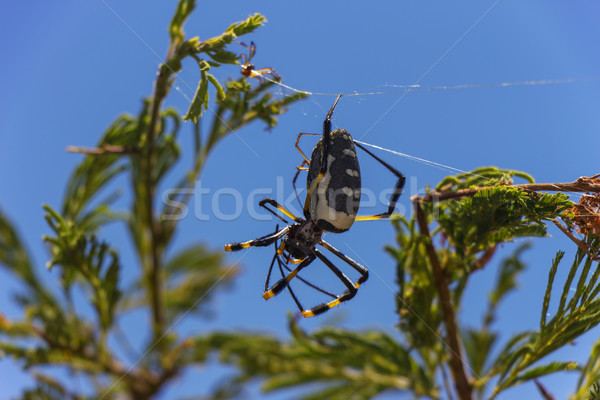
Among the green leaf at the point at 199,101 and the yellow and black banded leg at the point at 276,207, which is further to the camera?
the yellow and black banded leg at the point at 276,207

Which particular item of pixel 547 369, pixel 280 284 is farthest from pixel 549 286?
pixel 280 284

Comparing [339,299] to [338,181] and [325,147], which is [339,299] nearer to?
[338,181]

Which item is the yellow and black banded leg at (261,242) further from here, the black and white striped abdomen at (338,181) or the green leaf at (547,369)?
the green leaf at (547,369)

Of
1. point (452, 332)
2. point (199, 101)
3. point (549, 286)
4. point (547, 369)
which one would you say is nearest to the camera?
point (549, 286)

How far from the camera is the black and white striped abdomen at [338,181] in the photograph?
2.68 meters

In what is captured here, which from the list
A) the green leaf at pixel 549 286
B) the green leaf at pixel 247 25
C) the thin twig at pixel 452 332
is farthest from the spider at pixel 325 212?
the green leaf at pixel 549 286

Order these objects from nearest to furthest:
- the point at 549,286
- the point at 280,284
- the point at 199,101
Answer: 1. the point at 549,286
2. the point at 199,101
3. the point at 280,284

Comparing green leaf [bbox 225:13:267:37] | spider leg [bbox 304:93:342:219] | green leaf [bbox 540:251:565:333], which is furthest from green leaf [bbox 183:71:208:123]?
green leaf [bbox 540:251:565:333]

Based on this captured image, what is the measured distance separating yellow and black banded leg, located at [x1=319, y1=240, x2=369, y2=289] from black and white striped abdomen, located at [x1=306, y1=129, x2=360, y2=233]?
2.19 feet

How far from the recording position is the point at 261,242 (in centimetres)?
337

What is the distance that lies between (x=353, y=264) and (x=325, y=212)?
789 mm

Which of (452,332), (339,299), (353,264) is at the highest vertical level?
(353,264)

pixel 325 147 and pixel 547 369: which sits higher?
pixel 325 147

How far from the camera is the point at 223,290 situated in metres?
4.52
